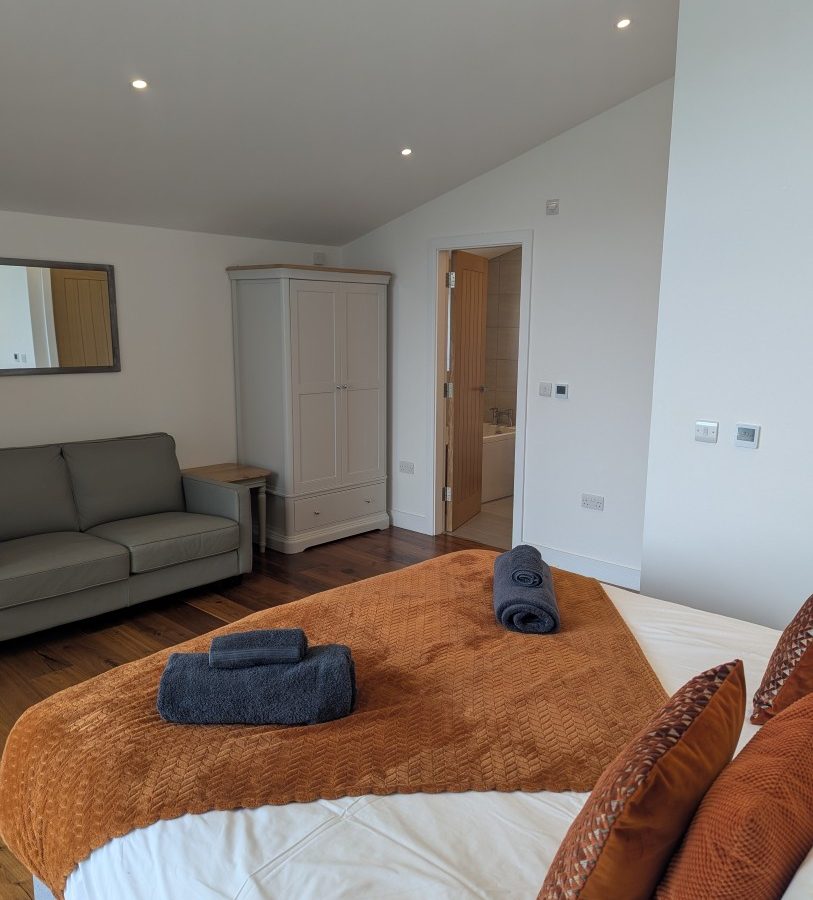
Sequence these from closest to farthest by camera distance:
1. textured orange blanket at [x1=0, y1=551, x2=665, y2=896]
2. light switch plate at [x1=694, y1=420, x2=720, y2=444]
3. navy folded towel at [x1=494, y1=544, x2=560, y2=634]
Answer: textured orange blanket at [x1=0, y1=551, x2=665, y2=896] → navy folded towel at [x1=494, y1=544, x2=560, y2=634] → light switch plate at [x1=694, y1=420, x2=720, y2=444]

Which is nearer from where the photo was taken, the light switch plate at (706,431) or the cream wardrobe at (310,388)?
the light switch plate at (706,431)

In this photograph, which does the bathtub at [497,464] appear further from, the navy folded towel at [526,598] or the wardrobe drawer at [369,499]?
the navy folded towel at [526,598]

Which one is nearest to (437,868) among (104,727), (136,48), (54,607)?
(104,727)

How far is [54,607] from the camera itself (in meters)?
3.35

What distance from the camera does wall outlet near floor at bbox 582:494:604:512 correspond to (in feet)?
14.1

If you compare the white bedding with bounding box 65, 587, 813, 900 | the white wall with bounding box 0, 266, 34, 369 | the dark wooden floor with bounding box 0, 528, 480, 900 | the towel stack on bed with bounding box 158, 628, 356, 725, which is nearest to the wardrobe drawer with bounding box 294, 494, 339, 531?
the dark wooden floor with bounding box 0, 528, 480, 900

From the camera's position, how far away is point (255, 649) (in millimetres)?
1741

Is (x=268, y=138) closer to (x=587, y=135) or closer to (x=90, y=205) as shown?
(x=90, y=205)

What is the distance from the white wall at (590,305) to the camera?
3.94 m

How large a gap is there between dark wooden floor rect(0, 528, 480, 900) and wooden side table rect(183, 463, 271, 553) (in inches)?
8.8

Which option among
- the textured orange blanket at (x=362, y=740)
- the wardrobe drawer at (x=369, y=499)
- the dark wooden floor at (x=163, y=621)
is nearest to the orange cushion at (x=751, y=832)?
the textured orange blanket at (x=362, y=740)

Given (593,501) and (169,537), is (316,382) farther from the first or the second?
(593,501)

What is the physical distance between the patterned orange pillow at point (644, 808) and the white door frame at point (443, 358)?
136 inches

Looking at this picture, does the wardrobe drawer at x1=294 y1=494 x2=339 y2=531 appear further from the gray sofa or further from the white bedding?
the white bedding
